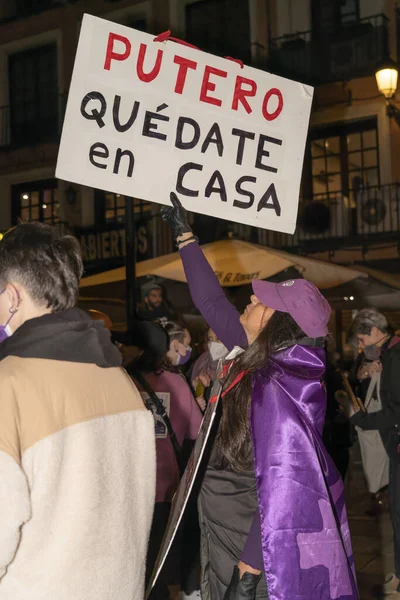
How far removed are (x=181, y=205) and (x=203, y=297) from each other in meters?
0.46

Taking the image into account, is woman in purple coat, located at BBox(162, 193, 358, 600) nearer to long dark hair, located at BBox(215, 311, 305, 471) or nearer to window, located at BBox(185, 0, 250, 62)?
long dark hair, located at BBox(215, 311, 305, 471)

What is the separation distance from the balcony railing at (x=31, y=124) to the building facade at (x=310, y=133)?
47mm

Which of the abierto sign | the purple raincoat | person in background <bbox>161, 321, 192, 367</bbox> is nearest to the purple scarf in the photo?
the purple raincoat

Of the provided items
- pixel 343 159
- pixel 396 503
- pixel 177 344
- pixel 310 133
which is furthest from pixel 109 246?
pixel 396 503

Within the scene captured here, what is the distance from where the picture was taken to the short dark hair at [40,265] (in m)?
2.12

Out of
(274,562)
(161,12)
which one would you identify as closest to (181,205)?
(274,562)

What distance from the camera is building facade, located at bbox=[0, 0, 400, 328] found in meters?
18.8

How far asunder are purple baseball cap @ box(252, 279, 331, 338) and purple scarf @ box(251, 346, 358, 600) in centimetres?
17

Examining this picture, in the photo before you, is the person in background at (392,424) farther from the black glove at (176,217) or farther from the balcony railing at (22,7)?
the balcony railing at (22,7)

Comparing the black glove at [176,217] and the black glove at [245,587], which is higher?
the black glove at [176,217]

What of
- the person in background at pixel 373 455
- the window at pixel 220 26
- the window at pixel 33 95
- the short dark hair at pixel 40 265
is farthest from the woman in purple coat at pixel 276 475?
the window at pixel 33 95

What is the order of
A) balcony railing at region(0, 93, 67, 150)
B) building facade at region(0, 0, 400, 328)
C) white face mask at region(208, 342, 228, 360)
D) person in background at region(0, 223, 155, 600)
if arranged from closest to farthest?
person in background at region(0, 223, 155, 600), white face mask at region(208, 342, 228, 360), building facade at region(0, 0, 400, 328), balcony railing at region(0, 93, 67, 150)

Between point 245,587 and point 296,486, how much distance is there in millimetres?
431

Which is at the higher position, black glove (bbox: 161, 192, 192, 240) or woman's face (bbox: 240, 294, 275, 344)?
black glove (bbox: 161, 192, 192, 240)
